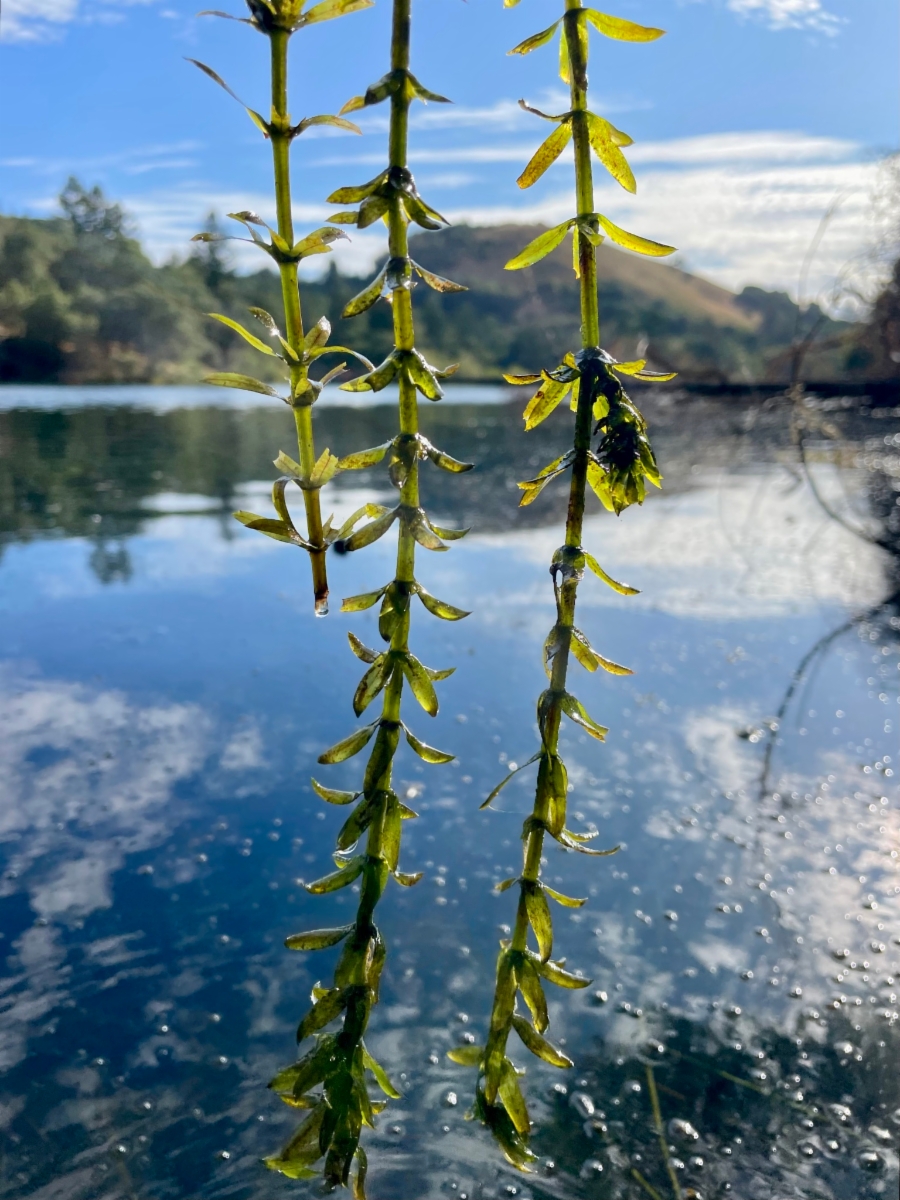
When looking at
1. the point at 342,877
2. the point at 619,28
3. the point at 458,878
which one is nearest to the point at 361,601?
the point at 342,877

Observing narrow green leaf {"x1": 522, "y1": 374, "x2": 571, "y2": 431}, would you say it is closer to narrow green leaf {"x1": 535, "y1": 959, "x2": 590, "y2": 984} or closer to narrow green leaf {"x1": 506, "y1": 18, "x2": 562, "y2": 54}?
narrow green leaf {"x1": 506, "y1": 18, "x2": 562, "y2": 54}

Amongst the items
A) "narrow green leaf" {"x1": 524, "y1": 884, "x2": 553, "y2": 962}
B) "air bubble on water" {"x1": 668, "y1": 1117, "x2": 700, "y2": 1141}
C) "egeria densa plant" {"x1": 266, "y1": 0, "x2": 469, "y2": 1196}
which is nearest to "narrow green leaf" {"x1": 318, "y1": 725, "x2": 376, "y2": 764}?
"egeria densa plant" {"x1": 266, "y1": 0, "x2": 469, "y2": 1196}

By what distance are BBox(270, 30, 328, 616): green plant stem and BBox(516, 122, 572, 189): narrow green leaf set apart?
0.10 metres

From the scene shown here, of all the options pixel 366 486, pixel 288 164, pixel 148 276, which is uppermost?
pixel 148 276

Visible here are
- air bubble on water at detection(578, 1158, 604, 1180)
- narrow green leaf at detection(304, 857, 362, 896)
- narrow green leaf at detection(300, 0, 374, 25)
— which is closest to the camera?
narrow green leaf at detection(300, 0, 374, 25)

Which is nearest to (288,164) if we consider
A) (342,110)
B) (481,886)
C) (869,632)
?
(342,110)

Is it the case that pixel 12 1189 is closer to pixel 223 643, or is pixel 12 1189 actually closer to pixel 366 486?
pixel 223 643

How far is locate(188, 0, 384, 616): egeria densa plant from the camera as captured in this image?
1.09ft

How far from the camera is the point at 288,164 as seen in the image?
37 cm

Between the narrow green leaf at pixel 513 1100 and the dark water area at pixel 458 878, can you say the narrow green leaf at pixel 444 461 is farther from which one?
the dark water area at pixel 458 878

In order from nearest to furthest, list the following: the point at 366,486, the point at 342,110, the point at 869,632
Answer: the point at 342,110
the point at 869,632
the point at 366,486

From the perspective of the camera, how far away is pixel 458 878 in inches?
59.9

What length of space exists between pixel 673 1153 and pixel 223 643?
6.36 ft

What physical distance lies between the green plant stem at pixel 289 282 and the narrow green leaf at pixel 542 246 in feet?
0.30
